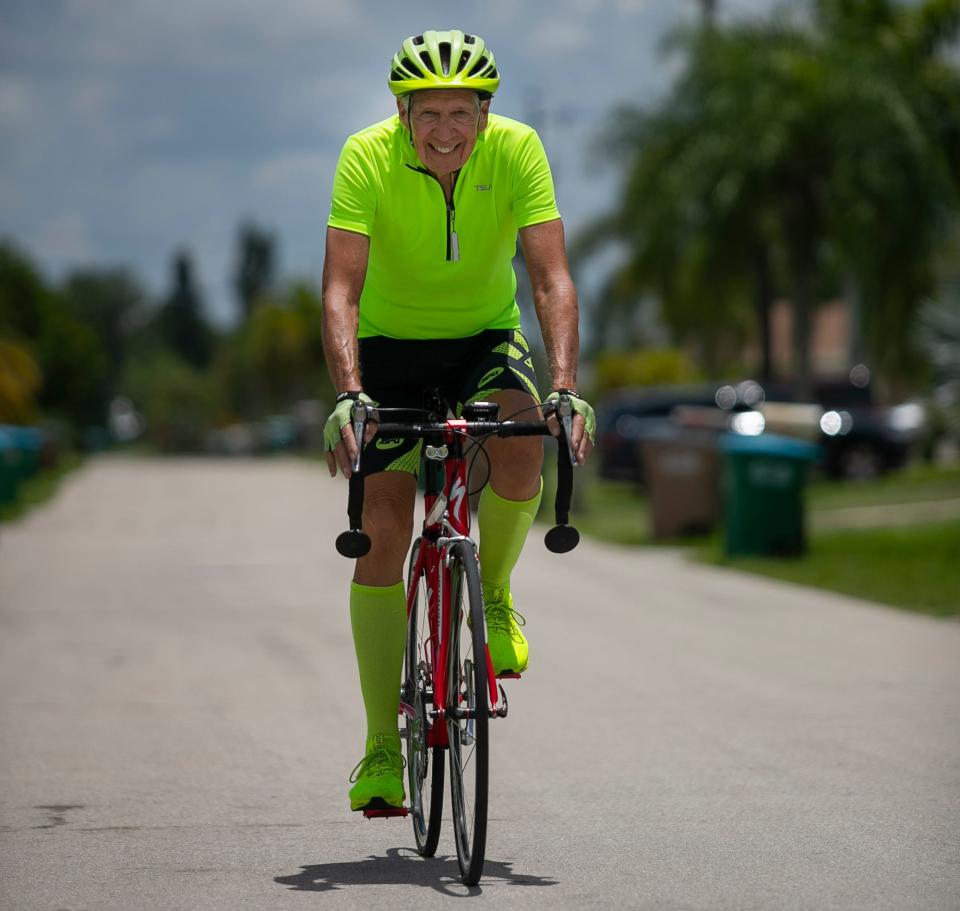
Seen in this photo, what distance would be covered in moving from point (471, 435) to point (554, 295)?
20.8 inches

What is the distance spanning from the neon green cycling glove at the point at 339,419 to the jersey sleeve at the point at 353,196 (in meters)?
0.55

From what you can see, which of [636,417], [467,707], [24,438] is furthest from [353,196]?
[24,438]

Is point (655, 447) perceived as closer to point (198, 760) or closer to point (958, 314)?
point (958, 314)

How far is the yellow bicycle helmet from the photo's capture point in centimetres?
475

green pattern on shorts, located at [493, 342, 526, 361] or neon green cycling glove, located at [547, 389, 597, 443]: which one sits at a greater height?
green pattern on shorts, located at [493, 342, 526, 361]

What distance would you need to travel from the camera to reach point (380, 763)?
505cm

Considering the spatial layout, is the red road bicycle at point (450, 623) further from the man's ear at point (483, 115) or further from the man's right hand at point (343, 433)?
the man's ear at point (483, 115)

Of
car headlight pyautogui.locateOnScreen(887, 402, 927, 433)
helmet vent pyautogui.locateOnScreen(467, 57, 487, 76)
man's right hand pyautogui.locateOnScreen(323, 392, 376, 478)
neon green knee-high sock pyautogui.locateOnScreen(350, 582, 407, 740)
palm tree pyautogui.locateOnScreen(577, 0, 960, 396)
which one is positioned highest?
palm tree pyautogui.locateOnScreen(577, 0, 960, 396)

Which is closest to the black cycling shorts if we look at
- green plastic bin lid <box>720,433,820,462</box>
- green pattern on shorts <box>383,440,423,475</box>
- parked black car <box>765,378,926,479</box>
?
green pattern on shorts <box>383,440,423,475</box>

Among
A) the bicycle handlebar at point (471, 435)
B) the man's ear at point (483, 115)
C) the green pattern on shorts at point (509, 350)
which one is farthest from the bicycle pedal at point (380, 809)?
the man's ear at point (483, 115)

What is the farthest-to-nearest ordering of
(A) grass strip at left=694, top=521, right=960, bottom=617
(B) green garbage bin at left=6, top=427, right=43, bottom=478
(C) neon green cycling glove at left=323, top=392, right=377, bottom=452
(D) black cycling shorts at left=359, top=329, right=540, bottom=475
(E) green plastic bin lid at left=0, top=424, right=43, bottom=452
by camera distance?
1. (B) green garbage bin at left=6, top=427, right=43, bottom=478
2. (E) green plastic bin lid at left=0, top=424, right=43, bottom=452
3. (A) grass strip at left=694, top=521, right=960, bottom=617
4. (D) black cycling shorts at left=359, top=329, right=540, bottom=475
5. (C) neon green cycling glove at left=323, top=392, right=377, bottom=452

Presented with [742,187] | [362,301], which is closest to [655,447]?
[742,187]

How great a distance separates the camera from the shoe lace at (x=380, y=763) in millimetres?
5039

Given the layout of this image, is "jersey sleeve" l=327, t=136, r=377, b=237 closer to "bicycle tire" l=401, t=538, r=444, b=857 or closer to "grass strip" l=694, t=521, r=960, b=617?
"bicycle tire" l=401, t=538, r=444, b=857
